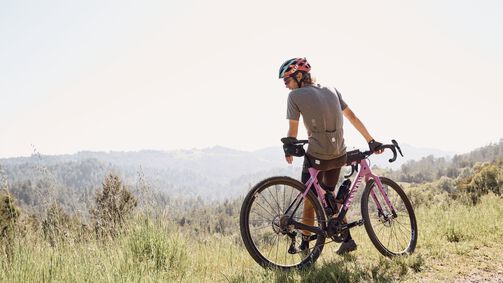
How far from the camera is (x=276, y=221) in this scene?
4633 millimetres

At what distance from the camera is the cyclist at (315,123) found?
16.0ft

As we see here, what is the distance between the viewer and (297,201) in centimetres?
473

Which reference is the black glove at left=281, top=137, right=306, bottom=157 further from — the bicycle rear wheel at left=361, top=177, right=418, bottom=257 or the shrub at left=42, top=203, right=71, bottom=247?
the shrub at left=42, top=203, right=71, bottom=247

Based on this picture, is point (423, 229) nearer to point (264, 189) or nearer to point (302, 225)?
point (302, 225)

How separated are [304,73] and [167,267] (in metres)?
2.90

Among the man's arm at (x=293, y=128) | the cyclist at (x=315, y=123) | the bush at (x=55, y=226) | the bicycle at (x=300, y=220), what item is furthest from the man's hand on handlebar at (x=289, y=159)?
the bush at (x=55, y=226)

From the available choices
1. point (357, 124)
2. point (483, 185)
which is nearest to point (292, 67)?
point (357, 124)

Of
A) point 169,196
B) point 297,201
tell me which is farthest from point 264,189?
point 169,196

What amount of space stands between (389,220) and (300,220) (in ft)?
5.10

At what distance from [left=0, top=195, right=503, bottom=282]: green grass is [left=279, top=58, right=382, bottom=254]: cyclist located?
609 mm

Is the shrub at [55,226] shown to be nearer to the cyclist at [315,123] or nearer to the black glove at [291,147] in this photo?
the black glove at [291,147]

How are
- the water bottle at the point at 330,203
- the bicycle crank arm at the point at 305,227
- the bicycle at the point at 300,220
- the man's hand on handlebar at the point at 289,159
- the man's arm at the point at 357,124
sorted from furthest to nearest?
the man's arm at the point at 357,124 → the water bottle at the point at 330,203 → the man's hand on handlebar at the point at 289,159 → the bicycle crank arm at the point at 305,227 → the bicycle at the point at 300,220

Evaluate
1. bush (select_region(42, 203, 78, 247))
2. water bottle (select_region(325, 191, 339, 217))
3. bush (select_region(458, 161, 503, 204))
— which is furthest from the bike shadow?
bush (select_region(458, 161, 503, 204))

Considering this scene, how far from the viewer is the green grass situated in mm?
3822
